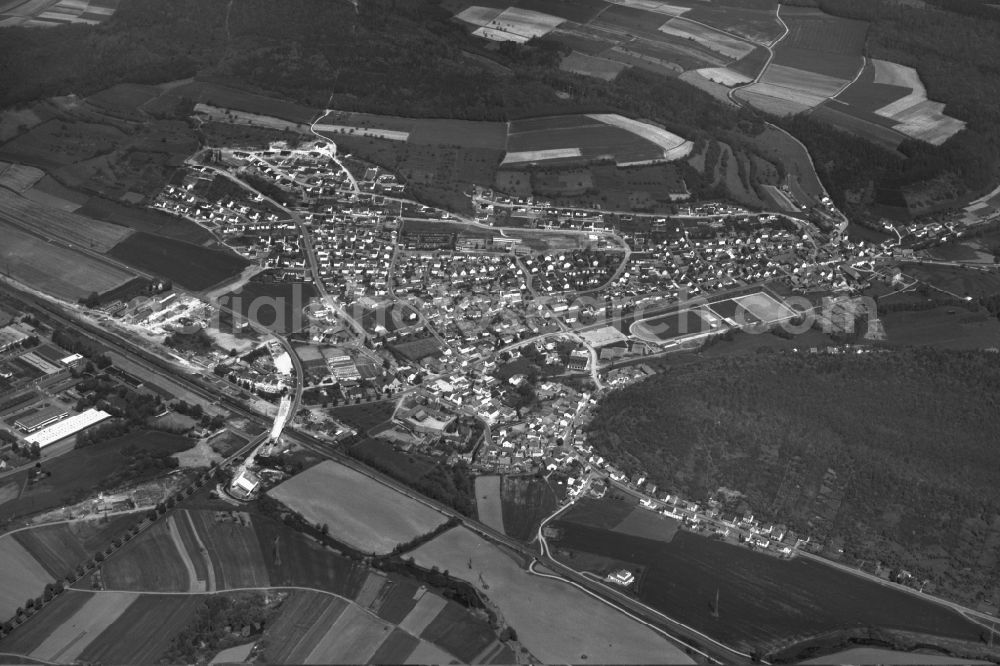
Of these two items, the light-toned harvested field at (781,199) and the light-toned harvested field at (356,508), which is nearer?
the light-toned harvested field at (356,508)

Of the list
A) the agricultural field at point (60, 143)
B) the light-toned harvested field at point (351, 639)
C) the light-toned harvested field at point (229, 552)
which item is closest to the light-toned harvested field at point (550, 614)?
the light-toned harvested field at point (351, 639)

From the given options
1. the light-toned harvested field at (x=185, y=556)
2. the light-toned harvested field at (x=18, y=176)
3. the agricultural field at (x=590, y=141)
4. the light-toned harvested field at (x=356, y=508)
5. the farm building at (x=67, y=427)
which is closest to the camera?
the light-toned harvested field at (x=185, y=556)

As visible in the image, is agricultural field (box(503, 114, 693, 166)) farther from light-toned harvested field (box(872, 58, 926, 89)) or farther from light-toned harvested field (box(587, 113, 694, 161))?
light-toned harvested field (box(872, 58, 926, 89))

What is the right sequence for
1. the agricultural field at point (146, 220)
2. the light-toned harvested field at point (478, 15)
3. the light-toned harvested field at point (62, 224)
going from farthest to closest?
the light-toned harvested field at point (478, 15) < the agricultural field at point (146, 220) < the light-toned harvested field at point (62, 224)

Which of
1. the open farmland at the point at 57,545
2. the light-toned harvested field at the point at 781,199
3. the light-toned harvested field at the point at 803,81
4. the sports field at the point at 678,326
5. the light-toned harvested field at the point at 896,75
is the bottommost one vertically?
the light-toned harvested field at the point at 781,199

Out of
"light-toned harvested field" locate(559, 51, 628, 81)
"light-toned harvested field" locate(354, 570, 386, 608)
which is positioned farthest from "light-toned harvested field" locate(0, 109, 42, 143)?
"light-toned harvested field" locate(354, 570, 386, 608)

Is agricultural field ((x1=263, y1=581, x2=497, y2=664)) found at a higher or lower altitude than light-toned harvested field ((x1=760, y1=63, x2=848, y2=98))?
higher

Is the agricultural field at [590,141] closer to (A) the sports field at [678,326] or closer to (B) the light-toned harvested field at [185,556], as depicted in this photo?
(A) the sports field at [678,326]
